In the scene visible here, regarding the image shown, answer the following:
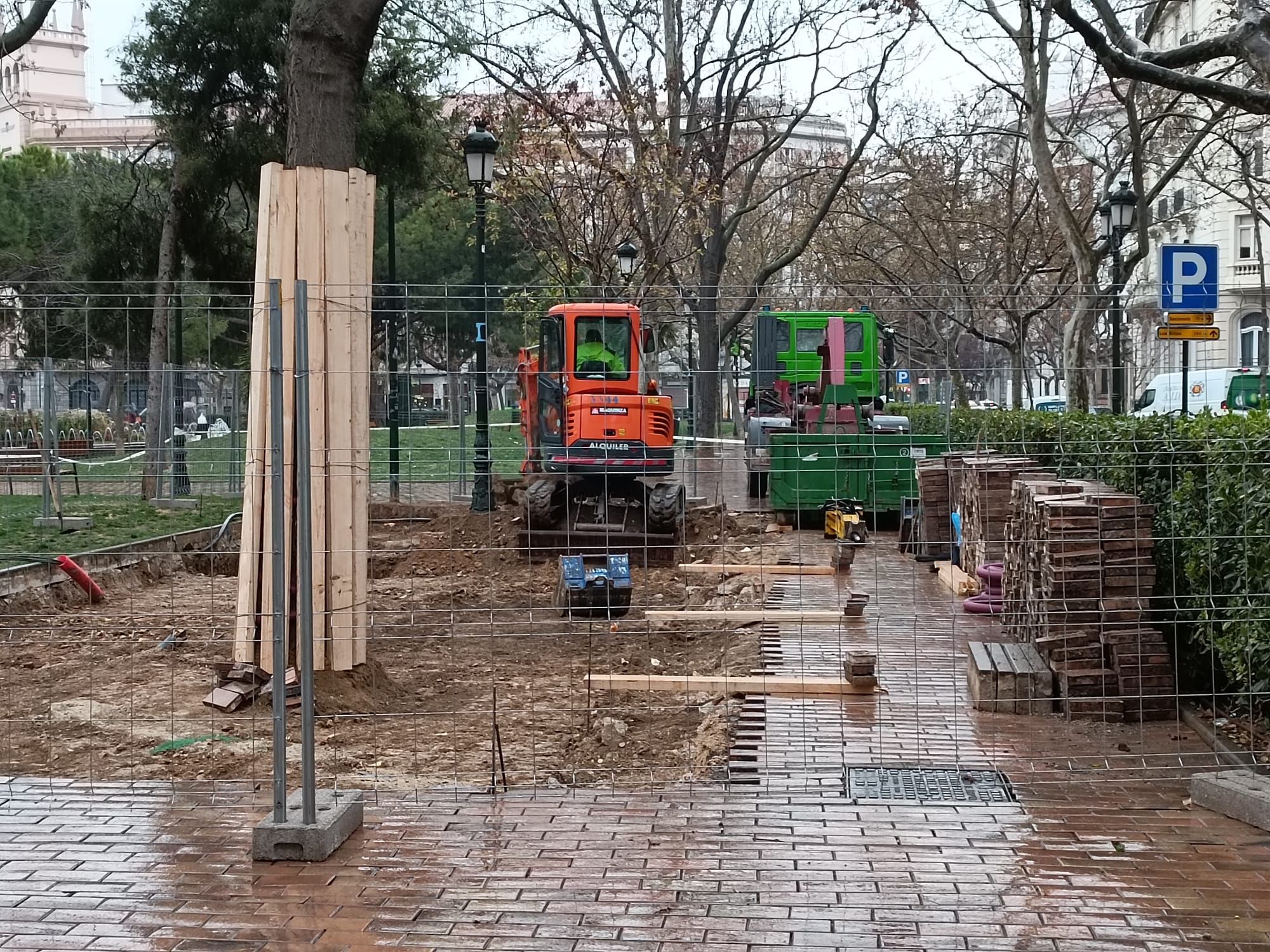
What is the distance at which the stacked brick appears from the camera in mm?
8141

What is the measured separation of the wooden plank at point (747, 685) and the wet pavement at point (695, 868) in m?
1.14

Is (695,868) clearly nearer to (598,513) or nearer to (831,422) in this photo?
(598,513)

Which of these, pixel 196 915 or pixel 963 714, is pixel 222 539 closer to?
pixel 963 714

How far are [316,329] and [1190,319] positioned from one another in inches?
324

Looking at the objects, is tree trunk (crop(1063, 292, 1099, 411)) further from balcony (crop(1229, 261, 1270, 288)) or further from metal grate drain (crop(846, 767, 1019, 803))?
balcony (crop(1229, 261, 1270, 288))

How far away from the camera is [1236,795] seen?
19.6 feet

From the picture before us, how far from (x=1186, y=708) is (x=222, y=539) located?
1103 centimetres

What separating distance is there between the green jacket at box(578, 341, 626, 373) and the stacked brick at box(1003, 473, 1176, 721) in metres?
8.20

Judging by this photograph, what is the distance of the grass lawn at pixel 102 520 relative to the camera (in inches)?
601

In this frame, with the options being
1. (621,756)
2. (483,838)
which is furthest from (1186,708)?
(483,838)

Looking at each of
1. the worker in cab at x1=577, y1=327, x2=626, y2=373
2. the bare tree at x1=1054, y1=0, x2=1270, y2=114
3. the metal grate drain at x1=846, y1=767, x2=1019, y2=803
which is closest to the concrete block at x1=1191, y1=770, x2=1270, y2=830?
the metal grate drain at x1=846, y1=767, x2=1019, y2=803

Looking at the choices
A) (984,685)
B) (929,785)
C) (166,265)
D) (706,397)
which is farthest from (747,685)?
(166,265)

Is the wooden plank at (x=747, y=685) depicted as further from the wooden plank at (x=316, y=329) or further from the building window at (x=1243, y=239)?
the building window at (x=1243, y=239)

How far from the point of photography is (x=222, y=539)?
624 inches
